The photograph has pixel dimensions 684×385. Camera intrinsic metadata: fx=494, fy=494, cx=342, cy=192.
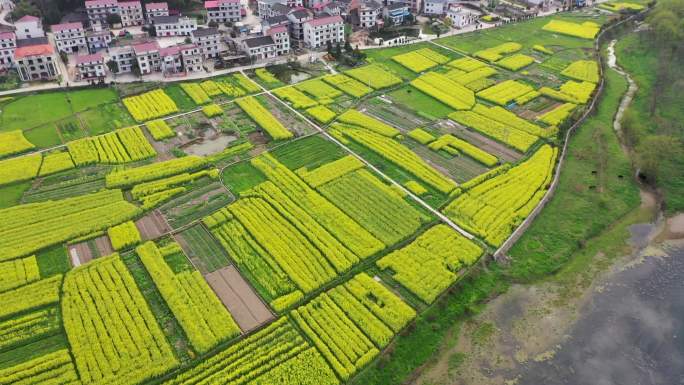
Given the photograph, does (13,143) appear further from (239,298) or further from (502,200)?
(502,200)

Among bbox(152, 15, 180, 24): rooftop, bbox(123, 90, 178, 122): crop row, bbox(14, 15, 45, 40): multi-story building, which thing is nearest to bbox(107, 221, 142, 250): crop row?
bbox(123, 90, 178, 122): crop row

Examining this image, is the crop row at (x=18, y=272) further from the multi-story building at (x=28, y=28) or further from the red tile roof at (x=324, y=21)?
the red tile roof at (x=324, y=21)

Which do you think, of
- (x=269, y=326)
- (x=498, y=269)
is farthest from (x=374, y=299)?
(x=498, y=269)

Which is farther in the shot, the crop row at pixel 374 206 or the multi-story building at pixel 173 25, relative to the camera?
the multi-story building at pixel 173 25

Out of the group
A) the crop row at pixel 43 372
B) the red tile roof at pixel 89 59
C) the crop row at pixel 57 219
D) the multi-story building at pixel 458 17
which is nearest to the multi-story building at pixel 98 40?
the red tile roof at pixel 89 59

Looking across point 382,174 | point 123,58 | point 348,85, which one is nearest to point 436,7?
point 348,85

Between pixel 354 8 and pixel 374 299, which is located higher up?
pixel 354 8

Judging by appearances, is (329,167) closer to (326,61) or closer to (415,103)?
(415,103)
